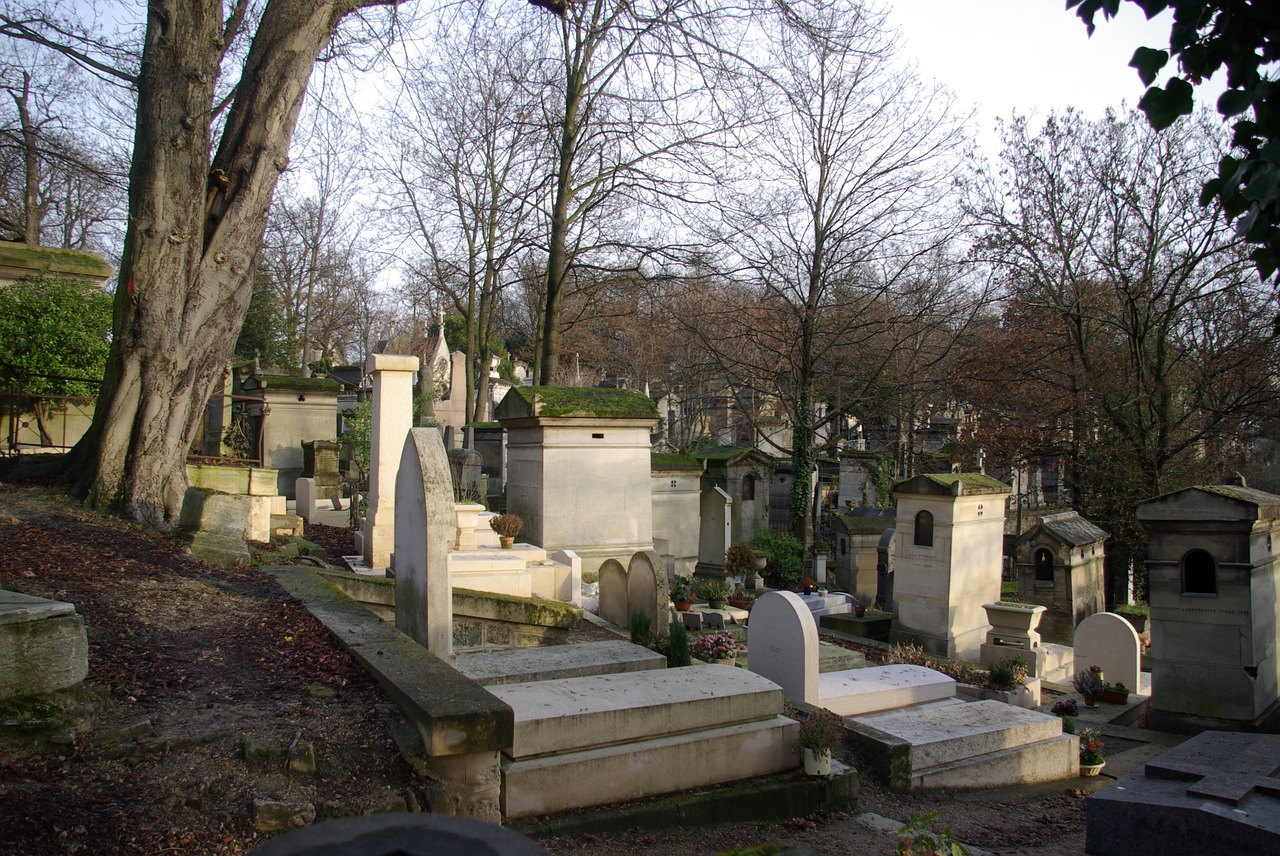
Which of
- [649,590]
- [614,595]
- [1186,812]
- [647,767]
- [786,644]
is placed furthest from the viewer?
[614,595]

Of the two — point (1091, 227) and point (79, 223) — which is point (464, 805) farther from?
point (79, 223)

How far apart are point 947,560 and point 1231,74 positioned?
30.4ft

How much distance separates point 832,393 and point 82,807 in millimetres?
19052

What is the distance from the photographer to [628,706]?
443 centimetres

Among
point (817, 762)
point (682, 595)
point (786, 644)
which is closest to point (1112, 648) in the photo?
point (682, 595)

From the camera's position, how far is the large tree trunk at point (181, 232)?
750 cm

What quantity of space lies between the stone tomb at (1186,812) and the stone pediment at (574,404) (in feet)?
24.9

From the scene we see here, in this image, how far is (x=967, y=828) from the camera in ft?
16.5

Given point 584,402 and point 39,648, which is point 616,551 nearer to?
point 584,402

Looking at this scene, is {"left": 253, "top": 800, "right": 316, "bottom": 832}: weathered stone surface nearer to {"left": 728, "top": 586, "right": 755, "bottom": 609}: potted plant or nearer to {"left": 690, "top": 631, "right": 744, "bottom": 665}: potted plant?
{"left": 690, "top": 631, "right": 744, "bottom": 665}: potted plant

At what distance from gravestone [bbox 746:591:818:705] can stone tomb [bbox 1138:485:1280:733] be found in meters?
4.45

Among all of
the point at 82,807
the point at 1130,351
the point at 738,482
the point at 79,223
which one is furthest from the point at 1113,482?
the point at 79,223

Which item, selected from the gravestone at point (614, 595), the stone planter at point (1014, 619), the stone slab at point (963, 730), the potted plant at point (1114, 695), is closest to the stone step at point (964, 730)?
the stone slab at point (963, 730)

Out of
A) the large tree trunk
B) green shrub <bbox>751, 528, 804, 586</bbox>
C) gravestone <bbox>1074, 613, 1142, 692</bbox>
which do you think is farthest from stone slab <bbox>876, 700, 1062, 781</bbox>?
green shrub <bbox>751, 528, 804, 586</bbox>
